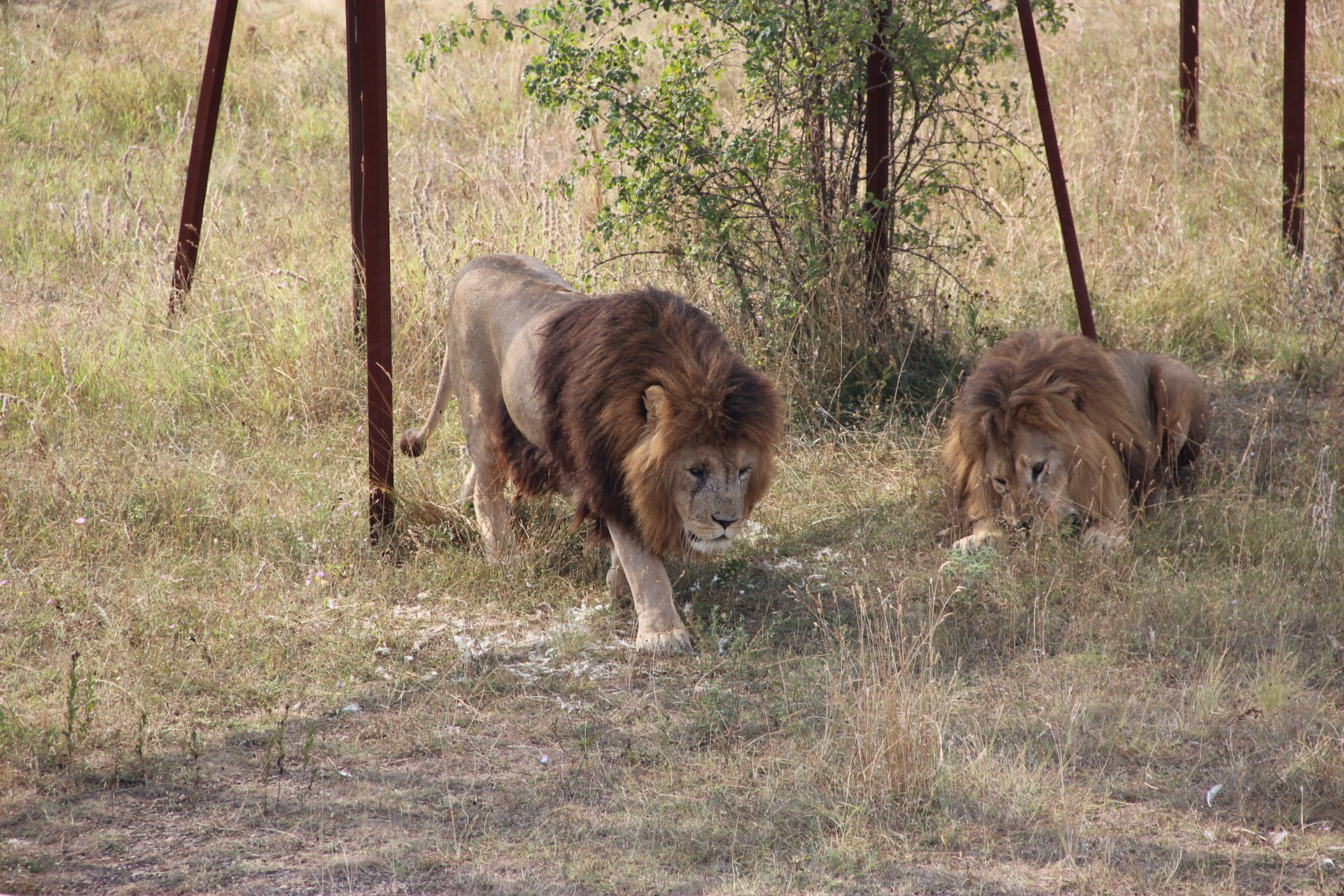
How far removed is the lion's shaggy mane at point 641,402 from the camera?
4.31 m

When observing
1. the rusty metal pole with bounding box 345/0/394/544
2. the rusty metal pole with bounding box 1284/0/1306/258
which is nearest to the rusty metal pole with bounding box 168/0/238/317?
the rusty metal pole with bounding box 345/0/394/544

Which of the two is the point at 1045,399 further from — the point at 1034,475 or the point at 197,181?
the point at 197,181

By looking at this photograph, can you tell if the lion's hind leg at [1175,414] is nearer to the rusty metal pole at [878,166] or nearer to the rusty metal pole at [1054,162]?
the rusty metal pole at [1054,162]

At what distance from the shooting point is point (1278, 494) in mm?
5609

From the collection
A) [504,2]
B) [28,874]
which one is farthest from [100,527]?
[504,2]

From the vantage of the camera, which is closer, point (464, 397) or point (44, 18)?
point (464, 397)

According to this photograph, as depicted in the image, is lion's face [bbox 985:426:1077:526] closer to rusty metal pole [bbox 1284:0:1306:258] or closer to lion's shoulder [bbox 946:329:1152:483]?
lion's shoulder [bbox 946:329:1152:483]

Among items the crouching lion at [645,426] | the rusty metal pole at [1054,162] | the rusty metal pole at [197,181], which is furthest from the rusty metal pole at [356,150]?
the rusty metal pole at [1054,162]

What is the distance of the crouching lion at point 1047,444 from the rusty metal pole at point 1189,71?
5.43 metres

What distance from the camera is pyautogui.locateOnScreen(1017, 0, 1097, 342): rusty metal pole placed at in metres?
5.96

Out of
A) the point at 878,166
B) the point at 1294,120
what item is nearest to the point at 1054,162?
the point at 878,166

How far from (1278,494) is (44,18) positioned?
13.5 m

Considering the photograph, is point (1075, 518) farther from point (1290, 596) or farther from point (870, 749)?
point (870, 749)

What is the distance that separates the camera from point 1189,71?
9.87 m
